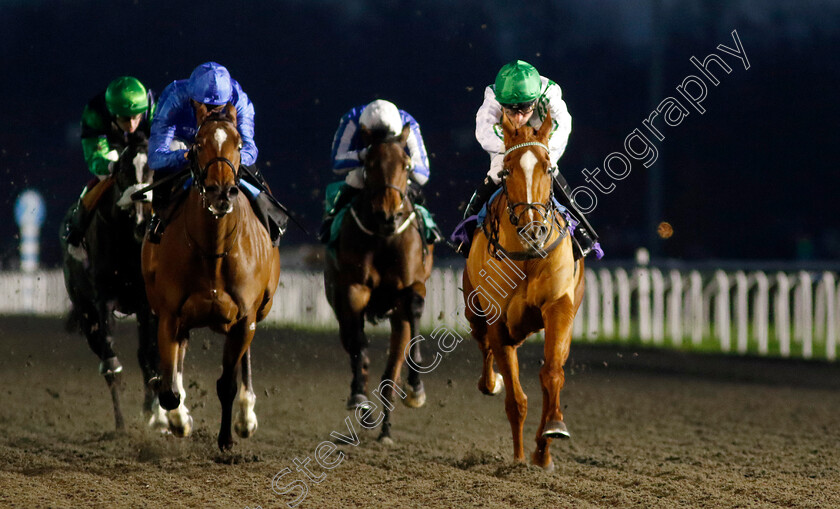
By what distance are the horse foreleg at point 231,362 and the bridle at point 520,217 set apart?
1530mm

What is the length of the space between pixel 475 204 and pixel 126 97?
2.73 meters

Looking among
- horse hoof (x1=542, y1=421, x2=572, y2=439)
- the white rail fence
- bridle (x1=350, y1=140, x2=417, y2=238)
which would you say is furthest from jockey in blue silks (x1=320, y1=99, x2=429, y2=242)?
the white rail fence

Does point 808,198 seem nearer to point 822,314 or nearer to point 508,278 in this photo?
point 822,314

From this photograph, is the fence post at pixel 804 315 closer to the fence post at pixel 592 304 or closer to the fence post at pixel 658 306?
the fence post at pixel 658 306

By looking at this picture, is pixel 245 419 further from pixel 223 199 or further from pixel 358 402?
pixel 223 199

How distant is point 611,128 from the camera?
29844 mm

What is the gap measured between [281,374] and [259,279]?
5623 millimetres

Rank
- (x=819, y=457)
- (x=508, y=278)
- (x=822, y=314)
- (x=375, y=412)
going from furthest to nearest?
(x=822, y=314)
(x=375, y=412)
(x=819, y=457)
(x=508, y=278)

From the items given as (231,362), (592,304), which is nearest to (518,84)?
(231,362)

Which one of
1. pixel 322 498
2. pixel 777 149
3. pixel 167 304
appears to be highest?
pixel 777 149

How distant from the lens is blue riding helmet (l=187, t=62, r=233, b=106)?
607 centimetres

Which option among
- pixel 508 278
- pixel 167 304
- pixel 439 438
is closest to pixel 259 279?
pixel 167 304

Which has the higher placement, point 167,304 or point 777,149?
point 777,149

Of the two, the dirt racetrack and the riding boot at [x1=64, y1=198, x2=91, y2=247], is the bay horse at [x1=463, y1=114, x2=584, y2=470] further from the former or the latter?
the riding boot at [x1=64, y1=198, x2=91, y2=247]
